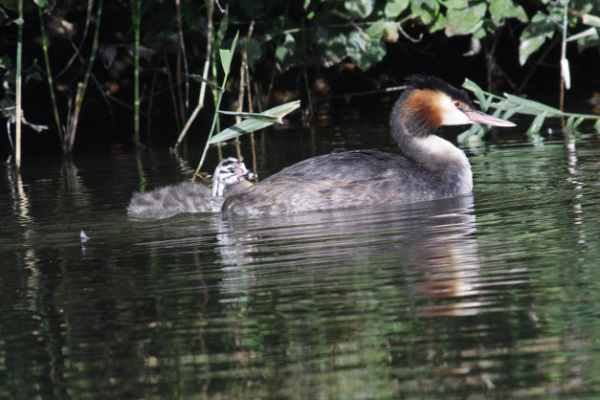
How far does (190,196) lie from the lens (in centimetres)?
795

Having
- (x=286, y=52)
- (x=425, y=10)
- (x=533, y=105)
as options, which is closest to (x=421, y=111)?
(x=533, y=105)

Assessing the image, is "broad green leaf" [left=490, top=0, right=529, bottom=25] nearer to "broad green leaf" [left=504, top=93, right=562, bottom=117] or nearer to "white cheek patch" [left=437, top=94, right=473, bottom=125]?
"broad green leaf" [left=504, top=93, right=562, bottom=117]

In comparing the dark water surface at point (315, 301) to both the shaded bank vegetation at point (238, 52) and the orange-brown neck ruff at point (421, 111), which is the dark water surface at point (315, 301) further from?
the shaded bank vegetation at point (238, 52)

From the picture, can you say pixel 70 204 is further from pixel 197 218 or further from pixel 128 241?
pixel 128 241

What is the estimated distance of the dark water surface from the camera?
375 cm

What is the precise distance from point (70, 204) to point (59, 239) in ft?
5.34

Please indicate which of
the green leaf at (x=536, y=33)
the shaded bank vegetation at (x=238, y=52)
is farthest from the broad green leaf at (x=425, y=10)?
the green leaf at (x=536, y=33)

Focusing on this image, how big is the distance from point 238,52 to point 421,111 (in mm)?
4997

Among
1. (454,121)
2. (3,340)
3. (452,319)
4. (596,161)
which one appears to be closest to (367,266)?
(452,319)

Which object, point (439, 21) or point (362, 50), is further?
point (362, 50)

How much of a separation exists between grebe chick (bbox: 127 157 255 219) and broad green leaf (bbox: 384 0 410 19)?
372 centimetres

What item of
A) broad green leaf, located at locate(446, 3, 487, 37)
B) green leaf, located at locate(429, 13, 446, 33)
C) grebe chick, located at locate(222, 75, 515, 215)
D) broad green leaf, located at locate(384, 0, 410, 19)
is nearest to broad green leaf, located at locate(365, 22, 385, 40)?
broad green leaf, located at locate(384, 0, 410, 19)

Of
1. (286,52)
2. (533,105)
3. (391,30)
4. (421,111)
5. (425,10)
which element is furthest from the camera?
(286,52)

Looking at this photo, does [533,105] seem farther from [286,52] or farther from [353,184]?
[286,52]
